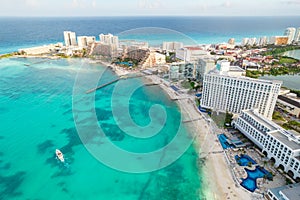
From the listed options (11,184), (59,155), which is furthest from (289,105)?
(11,184)

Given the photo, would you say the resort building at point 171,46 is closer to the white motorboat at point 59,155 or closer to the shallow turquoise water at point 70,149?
the shallow turquoise water at point 70,149

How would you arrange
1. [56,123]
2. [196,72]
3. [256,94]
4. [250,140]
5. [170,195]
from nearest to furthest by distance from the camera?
[170,195], [250,140], [256,94], [56,123], [196,72]

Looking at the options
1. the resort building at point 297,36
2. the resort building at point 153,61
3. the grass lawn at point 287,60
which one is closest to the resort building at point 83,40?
the resort building at point 153,61

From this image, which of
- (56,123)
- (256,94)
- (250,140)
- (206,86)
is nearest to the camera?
(250,140)

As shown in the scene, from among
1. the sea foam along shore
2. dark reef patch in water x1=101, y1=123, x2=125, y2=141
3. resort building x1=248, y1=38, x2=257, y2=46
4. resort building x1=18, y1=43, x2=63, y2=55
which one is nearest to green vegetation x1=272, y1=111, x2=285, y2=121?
the sea foam along shore

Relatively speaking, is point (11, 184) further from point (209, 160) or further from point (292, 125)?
point (292, 125)

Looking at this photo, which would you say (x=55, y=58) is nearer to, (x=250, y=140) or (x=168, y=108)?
(x=168, y=108)

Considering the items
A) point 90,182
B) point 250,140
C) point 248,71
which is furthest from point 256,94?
point 248,71
